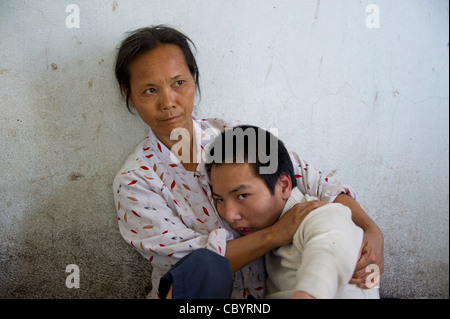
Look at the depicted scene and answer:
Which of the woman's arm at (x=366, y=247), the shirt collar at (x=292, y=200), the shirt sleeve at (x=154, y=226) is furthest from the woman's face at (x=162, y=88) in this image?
the woman's arm at (x=366, y=247)

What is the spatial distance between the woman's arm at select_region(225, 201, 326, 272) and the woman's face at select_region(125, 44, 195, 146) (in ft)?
1.83

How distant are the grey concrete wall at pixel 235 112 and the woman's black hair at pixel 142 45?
0.46ft

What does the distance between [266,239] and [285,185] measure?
24cm

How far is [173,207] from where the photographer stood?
165 centimetres

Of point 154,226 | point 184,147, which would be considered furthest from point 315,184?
point 154,226

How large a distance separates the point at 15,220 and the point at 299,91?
1503 mm

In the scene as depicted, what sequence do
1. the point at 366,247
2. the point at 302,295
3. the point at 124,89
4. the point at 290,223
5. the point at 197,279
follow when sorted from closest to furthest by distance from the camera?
the point at 302,295, the point at 197,279, the point at 290,223, the point at 366,247, the point at 124,89

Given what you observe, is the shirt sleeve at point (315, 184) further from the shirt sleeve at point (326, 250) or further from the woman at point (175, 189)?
the shirt sleeve at point (326, 250)

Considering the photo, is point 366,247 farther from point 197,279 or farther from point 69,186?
point 69,186

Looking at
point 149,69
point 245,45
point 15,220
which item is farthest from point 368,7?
point 15,220
